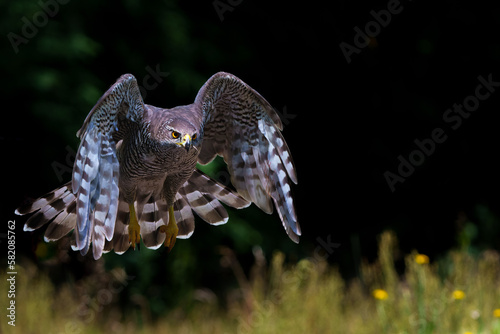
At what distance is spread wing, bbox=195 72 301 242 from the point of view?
2533 millimetres

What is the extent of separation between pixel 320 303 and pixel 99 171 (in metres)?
3.54

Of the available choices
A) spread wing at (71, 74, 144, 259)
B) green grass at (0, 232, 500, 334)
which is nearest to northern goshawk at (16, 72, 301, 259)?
spread wing at (71, 74, 144, 259)

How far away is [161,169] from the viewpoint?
232cm

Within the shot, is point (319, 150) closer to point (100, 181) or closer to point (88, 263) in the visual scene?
point (88, 263)

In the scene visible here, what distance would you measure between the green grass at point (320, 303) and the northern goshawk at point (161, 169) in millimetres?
1479

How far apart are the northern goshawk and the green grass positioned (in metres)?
1.48

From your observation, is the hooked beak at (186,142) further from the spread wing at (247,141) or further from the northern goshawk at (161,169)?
the spread wing at (247,141)

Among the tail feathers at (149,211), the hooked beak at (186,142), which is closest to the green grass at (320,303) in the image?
the tail feathers at (149,211)

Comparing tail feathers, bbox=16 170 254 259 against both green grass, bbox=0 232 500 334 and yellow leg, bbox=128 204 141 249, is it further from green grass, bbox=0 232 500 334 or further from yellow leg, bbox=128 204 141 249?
green grass, bbox=0 232 500 334

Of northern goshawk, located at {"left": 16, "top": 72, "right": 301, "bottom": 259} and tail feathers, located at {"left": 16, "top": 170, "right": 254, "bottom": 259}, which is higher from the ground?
northern goshawk, located at {"left": 16, "top": 72, "right": 301, "bottom": 259}

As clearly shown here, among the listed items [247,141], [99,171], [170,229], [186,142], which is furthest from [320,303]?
[99,171]

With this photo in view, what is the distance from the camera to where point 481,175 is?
9.14 metres

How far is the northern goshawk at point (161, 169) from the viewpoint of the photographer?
2.02 metres

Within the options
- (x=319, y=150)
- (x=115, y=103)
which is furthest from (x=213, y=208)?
(x=319, y=150)
